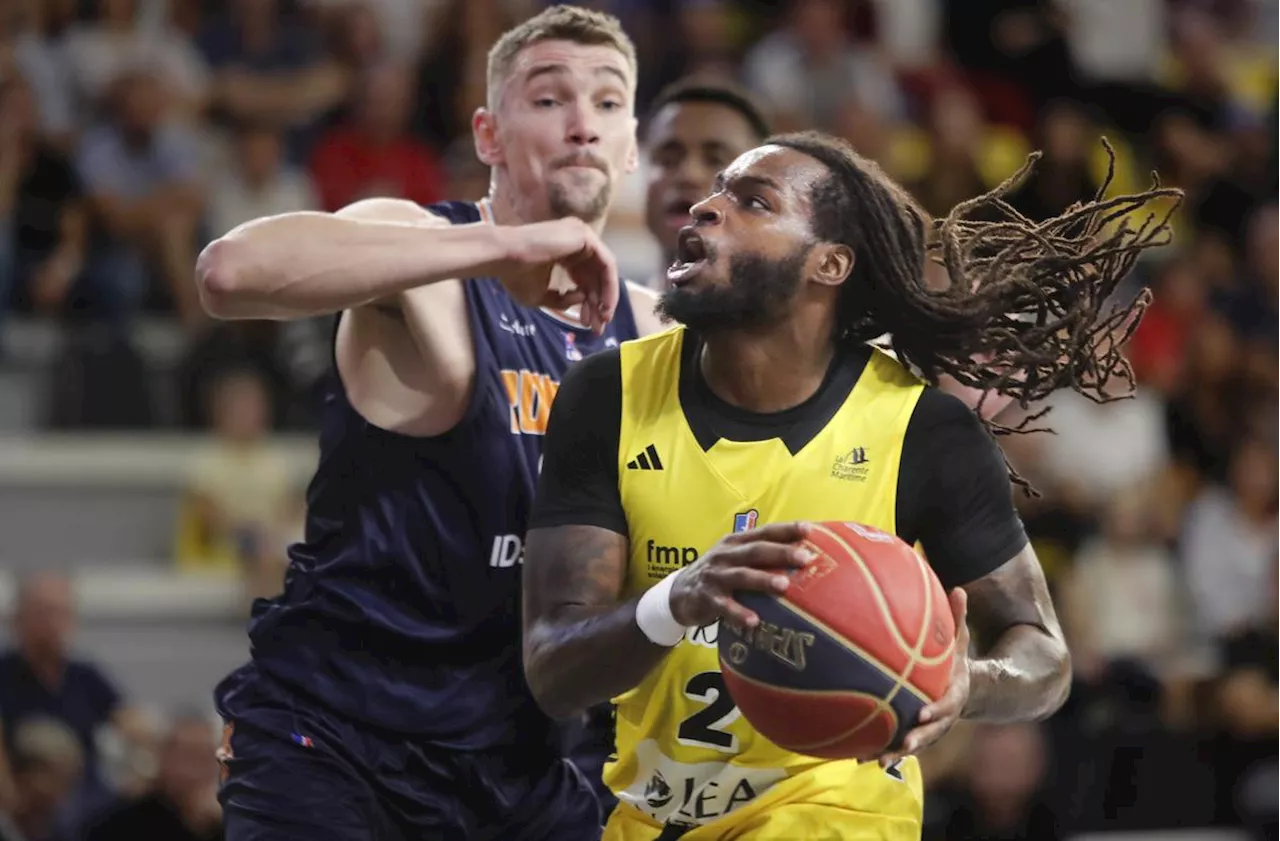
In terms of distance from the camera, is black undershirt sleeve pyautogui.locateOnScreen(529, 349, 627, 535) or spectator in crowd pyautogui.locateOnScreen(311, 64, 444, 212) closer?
black undershirt sleeve pyautogui.locateOnScreen(529, 349, 627, 535)

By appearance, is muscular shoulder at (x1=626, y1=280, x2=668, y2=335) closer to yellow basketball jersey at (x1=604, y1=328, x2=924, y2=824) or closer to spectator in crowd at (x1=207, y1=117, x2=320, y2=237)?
yellow basketball jersey at (x1=604, y1=328, x2=924, y2=824)

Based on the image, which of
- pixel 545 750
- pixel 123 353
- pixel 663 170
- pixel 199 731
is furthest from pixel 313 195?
pixel 545 750

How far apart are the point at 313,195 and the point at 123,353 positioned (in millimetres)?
1363

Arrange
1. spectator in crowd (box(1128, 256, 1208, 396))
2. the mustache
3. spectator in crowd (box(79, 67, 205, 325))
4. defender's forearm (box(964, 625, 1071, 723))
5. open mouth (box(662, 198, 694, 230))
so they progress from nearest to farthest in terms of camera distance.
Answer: defender's forearm (box(964, 625, 1071, 723)), the mustache, open mouth (box(662, 198, 694, 230)), spectator in crowd (box(79, 67, 205, 325)), spectator in crowd (box(1128, 256, 1208, 396))

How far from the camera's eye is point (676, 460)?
145 inches

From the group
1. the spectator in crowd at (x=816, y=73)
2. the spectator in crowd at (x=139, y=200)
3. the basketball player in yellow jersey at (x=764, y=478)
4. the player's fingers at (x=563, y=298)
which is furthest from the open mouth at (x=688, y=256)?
the spectator in crowd at (x=816, y=73)

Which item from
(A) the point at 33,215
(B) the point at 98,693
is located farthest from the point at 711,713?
(A) the point at 33,215

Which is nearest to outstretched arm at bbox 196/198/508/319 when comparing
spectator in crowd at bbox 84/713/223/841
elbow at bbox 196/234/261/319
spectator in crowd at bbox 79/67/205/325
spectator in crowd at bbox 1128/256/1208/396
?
elbow at bbox 196/234/261/319

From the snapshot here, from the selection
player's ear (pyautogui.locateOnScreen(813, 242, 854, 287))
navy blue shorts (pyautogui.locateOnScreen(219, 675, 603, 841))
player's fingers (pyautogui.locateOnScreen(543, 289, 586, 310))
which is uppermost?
player's ear (pyautogui.locateOnScreen(813, 242, 854, 287))

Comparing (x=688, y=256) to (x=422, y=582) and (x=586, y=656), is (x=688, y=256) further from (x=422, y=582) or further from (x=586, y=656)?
(x=422, y=582)

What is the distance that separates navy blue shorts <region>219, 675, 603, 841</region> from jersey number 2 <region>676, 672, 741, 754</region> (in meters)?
0.73

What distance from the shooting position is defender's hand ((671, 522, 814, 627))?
3107mm

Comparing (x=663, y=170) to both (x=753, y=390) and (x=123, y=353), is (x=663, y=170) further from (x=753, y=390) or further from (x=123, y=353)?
(x=123, y=353)

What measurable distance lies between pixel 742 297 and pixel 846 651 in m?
0.82
